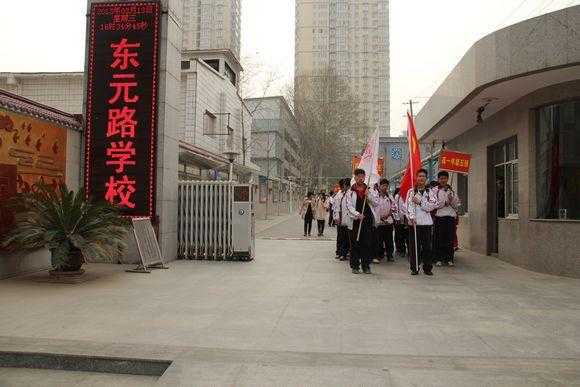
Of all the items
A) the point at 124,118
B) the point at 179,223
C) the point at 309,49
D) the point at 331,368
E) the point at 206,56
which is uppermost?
the point at 309,49

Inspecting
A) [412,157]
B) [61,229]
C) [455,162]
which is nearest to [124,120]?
[61,229]

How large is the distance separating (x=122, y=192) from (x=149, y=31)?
310 cm

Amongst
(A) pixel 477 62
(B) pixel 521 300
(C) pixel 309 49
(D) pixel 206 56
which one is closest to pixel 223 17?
(D) pixel 206 56

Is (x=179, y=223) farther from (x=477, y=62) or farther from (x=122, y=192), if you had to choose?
(x=477, y=62)

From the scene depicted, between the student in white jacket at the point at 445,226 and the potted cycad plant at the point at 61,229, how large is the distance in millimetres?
6182

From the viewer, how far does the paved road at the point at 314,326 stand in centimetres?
374

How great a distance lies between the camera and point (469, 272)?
9.02 m

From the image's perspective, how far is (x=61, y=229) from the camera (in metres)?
7.29

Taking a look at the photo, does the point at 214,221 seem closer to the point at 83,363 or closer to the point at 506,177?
the point at 83,363

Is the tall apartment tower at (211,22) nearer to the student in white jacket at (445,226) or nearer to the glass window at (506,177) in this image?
the glass window at (506,177)

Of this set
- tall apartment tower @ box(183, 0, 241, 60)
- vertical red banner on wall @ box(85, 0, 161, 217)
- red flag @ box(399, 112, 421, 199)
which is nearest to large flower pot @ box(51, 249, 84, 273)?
vertical red banner on wall @ box(85, 0, 161, 217)

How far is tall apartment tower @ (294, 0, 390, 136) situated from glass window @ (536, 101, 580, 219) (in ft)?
200

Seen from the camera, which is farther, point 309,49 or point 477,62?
point 309,49

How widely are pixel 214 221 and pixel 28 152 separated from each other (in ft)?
12.1
